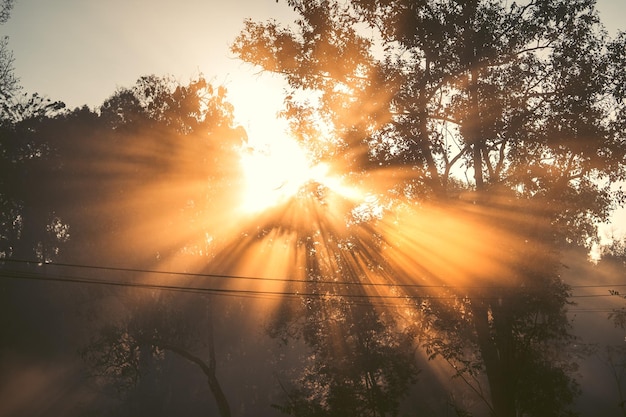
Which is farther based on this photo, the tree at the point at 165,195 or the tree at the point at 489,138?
the tree at the point at 165,195

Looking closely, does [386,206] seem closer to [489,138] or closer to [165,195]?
[489,138]

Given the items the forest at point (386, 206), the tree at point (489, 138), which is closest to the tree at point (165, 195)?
the forest at point (386, 206)

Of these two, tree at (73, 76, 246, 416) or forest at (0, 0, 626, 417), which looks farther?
tree at (73, 76, 246, 416)

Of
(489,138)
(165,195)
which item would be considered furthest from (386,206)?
(165,195)

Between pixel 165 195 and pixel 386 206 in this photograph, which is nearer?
pixel 386 206

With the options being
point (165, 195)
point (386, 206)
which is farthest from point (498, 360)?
point (165, 195)

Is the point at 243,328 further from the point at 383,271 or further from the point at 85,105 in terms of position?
the point at 383,271

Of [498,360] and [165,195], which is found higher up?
[165,195]

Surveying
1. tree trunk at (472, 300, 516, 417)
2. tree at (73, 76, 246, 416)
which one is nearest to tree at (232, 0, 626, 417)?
tree trunk at (472, 300, 516, 417)

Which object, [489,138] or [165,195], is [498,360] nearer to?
[489,138]

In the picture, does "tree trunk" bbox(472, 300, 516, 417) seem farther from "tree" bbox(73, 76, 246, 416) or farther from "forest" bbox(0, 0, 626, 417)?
"tree" bbox(73, 76, 246, 416)

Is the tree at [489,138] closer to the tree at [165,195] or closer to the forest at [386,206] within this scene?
the forest at [386,206]

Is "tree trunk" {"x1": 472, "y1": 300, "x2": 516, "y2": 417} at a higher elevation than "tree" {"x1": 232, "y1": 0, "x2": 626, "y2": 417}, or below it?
below

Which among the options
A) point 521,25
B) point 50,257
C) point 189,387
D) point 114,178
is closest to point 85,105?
point 114,178
